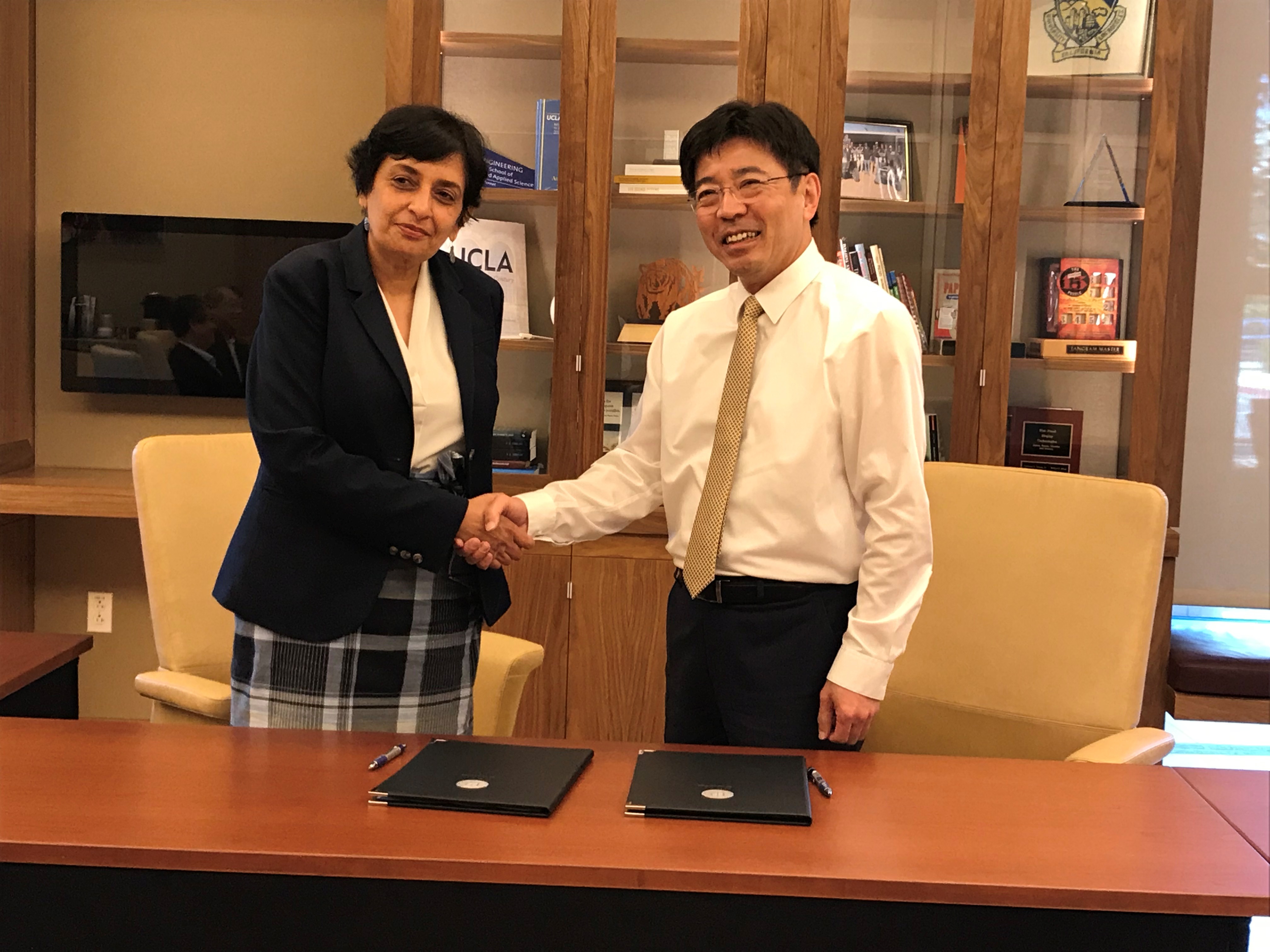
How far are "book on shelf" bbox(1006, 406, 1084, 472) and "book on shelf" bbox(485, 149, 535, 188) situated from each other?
1516 mm

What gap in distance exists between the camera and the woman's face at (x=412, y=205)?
1.80 meters

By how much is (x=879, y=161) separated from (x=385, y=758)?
95.6 inches

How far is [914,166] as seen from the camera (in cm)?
325

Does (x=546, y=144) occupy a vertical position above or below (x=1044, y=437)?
above

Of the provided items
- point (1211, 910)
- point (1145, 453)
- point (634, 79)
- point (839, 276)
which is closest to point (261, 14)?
point (634, 79)

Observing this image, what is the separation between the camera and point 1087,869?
117 centimetres

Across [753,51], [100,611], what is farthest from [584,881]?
[100,611]

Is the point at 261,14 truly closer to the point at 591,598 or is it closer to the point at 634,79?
the point at 634,79

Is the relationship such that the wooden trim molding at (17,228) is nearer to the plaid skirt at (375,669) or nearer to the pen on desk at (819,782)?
the plaid skirt at (375,669)

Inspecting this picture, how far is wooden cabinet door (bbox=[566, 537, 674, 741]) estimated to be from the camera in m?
3.15

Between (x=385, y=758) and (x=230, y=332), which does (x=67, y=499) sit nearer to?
(x=230, y=332)

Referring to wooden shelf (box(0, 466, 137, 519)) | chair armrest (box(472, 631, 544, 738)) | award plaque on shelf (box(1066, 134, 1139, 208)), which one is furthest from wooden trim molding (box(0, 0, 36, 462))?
award plaque on shelf (box(1066, 134, 1139, 208))

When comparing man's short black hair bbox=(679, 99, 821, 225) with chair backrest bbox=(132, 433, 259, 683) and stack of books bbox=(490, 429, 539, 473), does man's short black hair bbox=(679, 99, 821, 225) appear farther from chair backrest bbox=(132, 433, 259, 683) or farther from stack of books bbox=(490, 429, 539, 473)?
→ stack of books bbox=(490, 429, 539, 473)

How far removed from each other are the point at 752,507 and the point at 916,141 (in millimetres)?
1899
